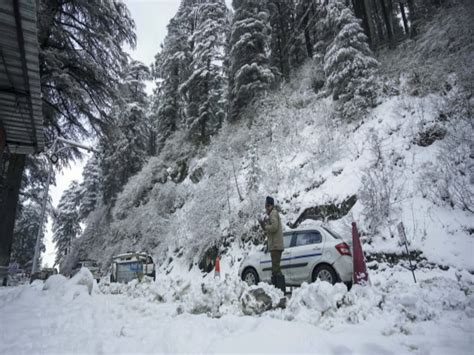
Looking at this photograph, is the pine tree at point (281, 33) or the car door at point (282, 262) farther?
the pine tree at point (281, 33)

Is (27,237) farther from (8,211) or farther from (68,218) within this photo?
(8,211)

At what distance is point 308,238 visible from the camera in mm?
7934

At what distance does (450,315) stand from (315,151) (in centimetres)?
1088

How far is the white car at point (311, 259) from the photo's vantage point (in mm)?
7004

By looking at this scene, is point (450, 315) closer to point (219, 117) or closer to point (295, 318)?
point (295, 318)

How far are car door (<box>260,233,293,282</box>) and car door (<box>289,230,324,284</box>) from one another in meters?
0.14

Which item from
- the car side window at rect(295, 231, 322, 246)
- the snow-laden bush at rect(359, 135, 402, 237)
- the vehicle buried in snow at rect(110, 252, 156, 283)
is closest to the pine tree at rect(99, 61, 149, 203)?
the vehicle buried in snow at rect(110, 252, 156, 283)

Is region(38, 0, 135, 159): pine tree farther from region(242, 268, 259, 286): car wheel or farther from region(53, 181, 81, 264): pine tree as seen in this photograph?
region(53, 181, 81, 264): pine tree

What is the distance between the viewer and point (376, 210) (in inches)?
365

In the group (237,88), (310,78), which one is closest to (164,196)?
(237,88)

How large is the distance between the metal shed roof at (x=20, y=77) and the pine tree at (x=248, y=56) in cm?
1452

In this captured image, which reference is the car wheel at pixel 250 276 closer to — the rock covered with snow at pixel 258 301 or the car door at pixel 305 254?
the car door at pixel 305 254

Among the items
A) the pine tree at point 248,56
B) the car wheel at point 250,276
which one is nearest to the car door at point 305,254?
the car wheel at point 250,276

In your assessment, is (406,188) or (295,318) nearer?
(295,318)
